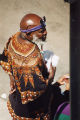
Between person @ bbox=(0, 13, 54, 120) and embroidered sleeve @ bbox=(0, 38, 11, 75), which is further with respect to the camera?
embroidered sleeve @ bbox=(0, 38, 11, 75)

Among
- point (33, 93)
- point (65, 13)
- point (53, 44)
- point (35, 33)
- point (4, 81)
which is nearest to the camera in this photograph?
point (35, 33)

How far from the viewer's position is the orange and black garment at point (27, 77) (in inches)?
90.2

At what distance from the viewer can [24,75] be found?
91.5 inches

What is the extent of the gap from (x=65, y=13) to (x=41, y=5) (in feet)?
1.62

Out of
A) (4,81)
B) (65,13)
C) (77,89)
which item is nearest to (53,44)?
(65,13)

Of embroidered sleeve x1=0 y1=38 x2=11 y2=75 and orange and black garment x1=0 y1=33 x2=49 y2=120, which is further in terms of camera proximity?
embroidered sleeve x1=0 y1=38 x2=11 y2=75

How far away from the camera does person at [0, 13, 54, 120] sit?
2.26 meters

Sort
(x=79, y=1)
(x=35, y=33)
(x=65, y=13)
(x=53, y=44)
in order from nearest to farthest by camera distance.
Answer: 1. (x=79, y=1)
2. (x=35, y=33)
3. (x=53, y=44)
4. (x=65, y=13)

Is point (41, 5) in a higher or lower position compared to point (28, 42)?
higher

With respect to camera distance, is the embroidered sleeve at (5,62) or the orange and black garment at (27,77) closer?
the orange and black garment at (27,77)

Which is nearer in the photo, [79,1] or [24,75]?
[79,1]

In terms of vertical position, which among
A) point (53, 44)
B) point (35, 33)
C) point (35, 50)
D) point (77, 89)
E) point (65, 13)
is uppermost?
point (65, 13)

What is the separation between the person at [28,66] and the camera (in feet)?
7.40

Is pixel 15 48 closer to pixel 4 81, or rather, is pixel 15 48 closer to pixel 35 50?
pixel 35 50
